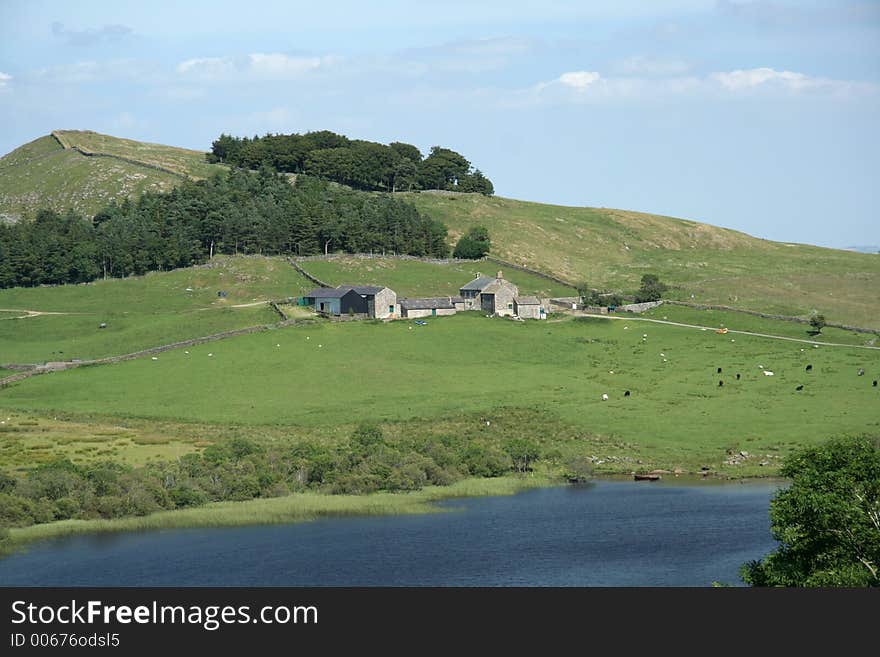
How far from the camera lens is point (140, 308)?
14262 cm

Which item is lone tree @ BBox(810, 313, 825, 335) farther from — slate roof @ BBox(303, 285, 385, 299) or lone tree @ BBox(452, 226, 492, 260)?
lone tree @ BBox(452, 226, 492, 260)

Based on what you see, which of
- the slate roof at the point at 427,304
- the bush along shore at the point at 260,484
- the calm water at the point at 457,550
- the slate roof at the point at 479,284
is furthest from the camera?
the slate roof at the point at 479,284

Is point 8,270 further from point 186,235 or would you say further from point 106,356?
point 106,356

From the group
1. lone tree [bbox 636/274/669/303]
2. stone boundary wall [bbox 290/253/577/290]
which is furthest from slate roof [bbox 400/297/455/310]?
lone tree [bbox 636/274/669/303]

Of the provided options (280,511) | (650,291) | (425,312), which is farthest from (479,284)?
(280,511)

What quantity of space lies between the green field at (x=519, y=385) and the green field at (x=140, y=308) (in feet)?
24.9

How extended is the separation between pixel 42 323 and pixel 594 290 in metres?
68.8

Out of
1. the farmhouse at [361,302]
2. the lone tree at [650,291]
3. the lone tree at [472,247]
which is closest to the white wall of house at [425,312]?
the farmhouse at [361,302]

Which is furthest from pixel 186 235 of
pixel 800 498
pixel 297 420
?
pixel 800 498

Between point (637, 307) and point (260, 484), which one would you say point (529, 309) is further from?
point (260, 484)

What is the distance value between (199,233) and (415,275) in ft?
103

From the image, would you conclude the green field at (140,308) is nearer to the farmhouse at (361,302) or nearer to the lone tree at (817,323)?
the farmhouse at (361,302)

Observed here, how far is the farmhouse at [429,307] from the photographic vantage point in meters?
137

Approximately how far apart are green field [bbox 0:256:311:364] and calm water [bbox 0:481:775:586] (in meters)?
57.0
